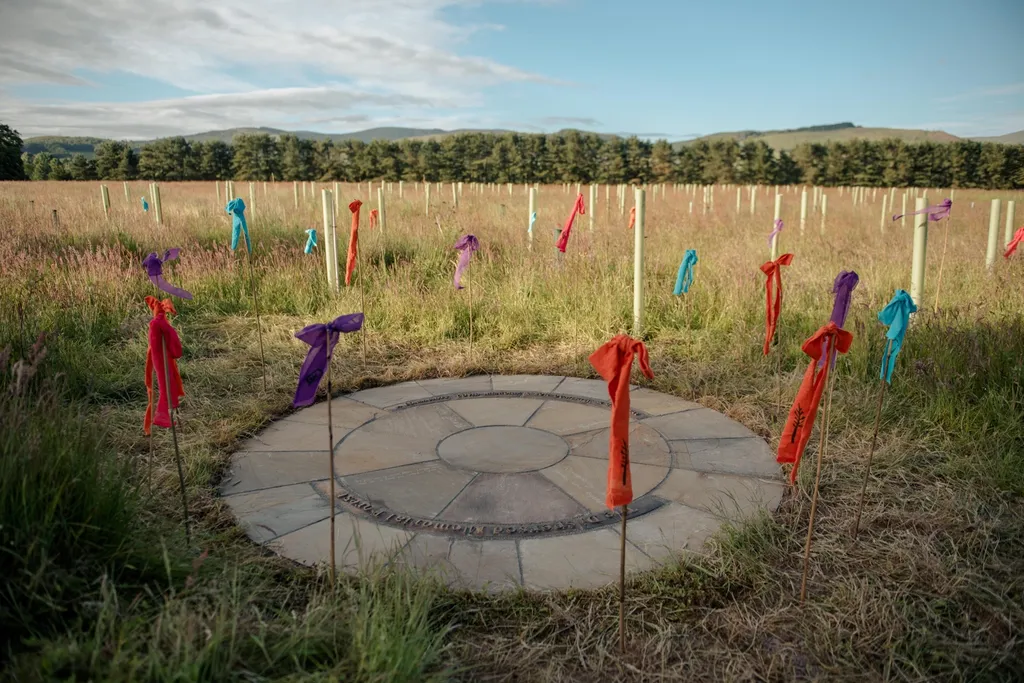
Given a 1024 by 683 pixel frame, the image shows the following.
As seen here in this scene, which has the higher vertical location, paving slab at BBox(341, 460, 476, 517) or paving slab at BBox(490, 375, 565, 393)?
paving slab at BBox(490, 375, 565, 393)

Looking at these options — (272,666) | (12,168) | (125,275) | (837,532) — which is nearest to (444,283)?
(125,275)

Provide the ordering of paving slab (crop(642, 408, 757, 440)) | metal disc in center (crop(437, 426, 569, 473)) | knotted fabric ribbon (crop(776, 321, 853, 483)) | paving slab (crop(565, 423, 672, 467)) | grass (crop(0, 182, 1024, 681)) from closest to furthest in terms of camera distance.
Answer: grass (crop(0, 182, 1024, 681)) < knotted fabric ribbon (crop(776, 321, 853, 483)) < metal disc in center (crop(437, 426, 569, 473)) < paving slab (crop(565, 423, 672, 467)) < paving slab (crop(642, 408, 757, 440))

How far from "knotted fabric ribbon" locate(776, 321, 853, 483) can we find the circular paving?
56cm

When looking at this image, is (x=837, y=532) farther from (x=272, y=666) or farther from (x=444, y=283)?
(x=444, y=283)

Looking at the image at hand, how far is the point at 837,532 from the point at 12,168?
16895 mm

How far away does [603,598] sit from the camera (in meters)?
2.32

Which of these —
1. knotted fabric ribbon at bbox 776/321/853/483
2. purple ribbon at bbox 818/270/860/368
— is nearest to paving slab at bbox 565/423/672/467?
knotted fabric ribbon at bbox 776/321/853/483

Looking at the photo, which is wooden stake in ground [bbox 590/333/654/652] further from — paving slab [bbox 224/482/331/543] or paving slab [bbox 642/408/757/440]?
paving slab [bbox 642/408/757/440]

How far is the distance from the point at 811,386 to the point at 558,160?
52430mm

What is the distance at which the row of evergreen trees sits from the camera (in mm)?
44469

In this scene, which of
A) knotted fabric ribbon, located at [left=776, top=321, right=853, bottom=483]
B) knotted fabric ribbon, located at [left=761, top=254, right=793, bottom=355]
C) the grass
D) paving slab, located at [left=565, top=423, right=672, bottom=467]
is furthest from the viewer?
paving slab, located at [left=565, top=423, right=672, bottom=467]

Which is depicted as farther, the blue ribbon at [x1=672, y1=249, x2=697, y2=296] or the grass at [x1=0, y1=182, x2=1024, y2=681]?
the blue ribbon at [x1=672, y1=249, x2=697, y2=296]

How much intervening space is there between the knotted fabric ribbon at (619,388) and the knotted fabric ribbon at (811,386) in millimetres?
583

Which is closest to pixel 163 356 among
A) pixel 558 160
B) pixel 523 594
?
pixel 523 594
